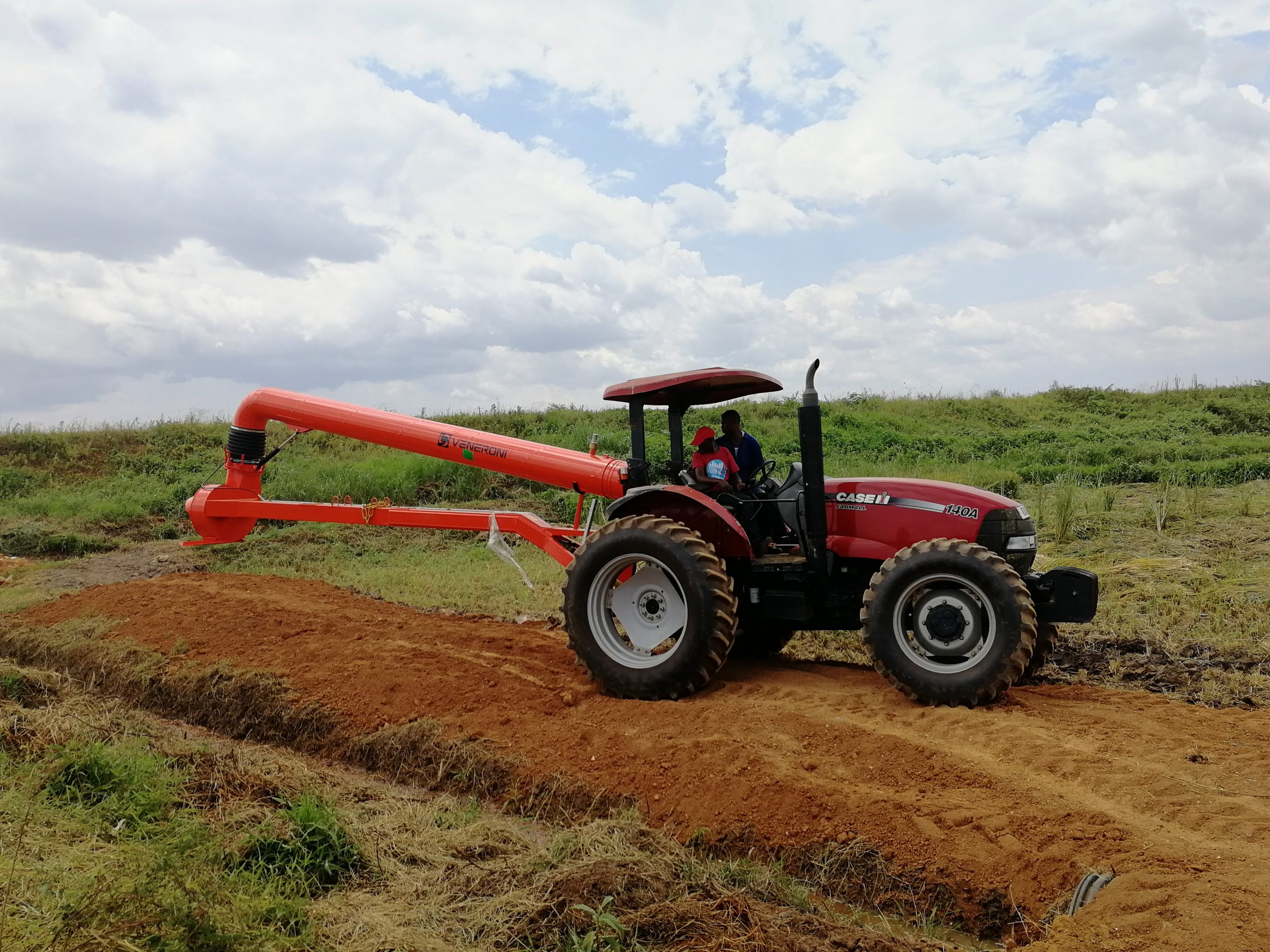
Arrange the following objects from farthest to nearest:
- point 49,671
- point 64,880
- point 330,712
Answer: point 49,671, point 330,712, point 64,880

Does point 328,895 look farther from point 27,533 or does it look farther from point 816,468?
point 27,533

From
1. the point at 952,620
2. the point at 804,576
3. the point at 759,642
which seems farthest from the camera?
the point at 759,642

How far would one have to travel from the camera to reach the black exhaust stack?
6.04 m

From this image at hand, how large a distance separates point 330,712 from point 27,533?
10.4 metres

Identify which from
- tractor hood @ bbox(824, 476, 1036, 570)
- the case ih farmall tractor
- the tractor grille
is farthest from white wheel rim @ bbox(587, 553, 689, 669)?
the tractor grille

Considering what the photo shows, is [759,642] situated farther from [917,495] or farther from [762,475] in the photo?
[917,495]

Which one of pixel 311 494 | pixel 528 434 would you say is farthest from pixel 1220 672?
pixel 528 434

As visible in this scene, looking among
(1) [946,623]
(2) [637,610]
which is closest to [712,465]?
(2) [637,610]

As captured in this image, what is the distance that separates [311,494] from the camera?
663 inches

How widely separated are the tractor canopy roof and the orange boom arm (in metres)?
0.78

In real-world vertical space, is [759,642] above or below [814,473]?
below

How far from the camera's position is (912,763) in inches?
195

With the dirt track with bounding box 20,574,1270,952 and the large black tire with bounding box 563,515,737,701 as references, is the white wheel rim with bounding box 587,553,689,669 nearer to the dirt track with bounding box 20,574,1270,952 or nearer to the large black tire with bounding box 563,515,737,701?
the large black tire with bounding box 563,515,737,701

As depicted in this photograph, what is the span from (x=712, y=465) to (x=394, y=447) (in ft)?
10.4
